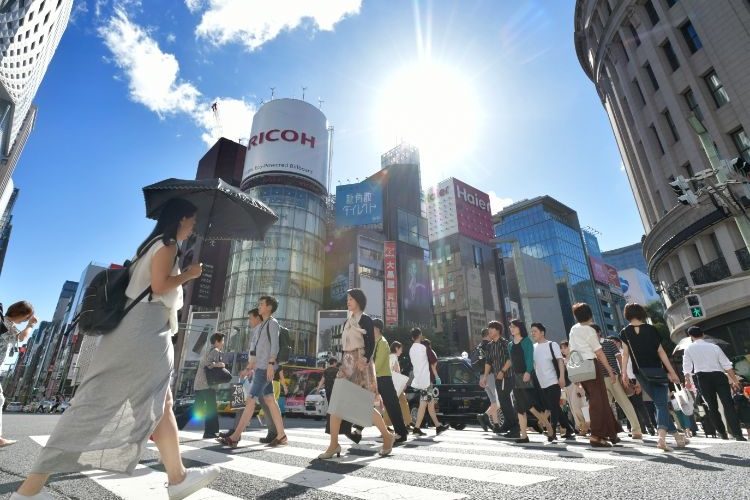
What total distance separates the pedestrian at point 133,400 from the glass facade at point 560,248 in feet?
271

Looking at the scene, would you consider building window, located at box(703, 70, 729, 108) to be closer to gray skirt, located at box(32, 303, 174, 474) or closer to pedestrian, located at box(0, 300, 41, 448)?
gray skirt, located at box(32, 303, 174, 474)

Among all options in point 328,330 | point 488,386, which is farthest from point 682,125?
point 328,330

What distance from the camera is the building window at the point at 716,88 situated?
19.5 metres

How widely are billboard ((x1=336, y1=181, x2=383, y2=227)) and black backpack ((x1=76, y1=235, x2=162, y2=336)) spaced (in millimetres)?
56225

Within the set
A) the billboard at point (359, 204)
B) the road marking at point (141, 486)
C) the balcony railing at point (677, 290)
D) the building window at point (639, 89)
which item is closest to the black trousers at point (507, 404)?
the road marking at point (141, 486)

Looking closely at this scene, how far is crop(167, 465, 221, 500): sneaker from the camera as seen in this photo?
6.61ft

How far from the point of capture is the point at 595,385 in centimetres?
504

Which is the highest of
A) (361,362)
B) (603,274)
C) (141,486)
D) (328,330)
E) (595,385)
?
(603,274)

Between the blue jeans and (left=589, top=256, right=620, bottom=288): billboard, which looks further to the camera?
(left=589, top=256, right=620, bottom=288): billboard

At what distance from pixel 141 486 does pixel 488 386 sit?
21.2ft

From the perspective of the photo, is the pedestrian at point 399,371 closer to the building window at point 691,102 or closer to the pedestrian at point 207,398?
the pedestrian at point 207,398

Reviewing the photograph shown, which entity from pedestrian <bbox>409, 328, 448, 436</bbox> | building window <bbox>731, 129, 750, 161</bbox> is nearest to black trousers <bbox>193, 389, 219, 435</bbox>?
pedestrian <bbox>409, 328, 448, 436</bbox>

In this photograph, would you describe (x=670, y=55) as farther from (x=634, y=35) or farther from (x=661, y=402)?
(x=661, y=402)

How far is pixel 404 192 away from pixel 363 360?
2638 inches
